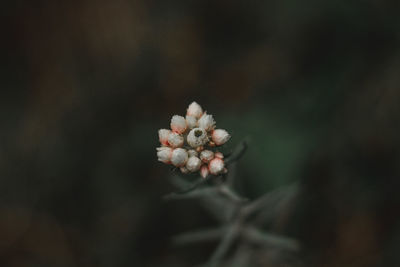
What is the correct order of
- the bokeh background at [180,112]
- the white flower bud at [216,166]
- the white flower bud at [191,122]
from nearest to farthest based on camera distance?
the white flower bud at [216,166] < the white flower bud at [191,122] < the bokeh background at [180,112]

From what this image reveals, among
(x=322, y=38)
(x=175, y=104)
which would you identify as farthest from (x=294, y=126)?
(x=175, y=104)

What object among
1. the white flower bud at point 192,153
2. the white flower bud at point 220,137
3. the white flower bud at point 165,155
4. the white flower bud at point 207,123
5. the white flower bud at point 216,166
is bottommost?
the white flower bud at point 216,166

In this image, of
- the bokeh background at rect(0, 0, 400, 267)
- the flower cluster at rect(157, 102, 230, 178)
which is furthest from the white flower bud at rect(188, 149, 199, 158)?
the bokeh background at rect(0, 0, 400, 267)

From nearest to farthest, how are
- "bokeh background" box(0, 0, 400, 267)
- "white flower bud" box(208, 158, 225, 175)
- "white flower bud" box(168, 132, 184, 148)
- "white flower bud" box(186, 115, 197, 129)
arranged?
"white flower bud" box(208, 158, 225, 175), "white flower bud" box(168, 132, 184, 148), "white flower bud" box(186, 115, 197, 129), "bokeh background" box(0, 0, 400, 267)

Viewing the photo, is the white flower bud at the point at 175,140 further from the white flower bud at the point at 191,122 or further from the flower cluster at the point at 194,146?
the white flower bud at the point at 191,122

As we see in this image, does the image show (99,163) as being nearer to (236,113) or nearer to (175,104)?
(175,104)

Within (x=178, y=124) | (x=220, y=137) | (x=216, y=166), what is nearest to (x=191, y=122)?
(x=178, y=124)

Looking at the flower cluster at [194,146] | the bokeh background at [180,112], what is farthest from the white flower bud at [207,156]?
the bokeh background at [180,112]

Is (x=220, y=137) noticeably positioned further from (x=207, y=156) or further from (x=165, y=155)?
(x=165, y=155)

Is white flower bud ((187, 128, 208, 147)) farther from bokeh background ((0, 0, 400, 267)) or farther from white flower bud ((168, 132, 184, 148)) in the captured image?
bokeh background ((0, 0, 400, 267))
